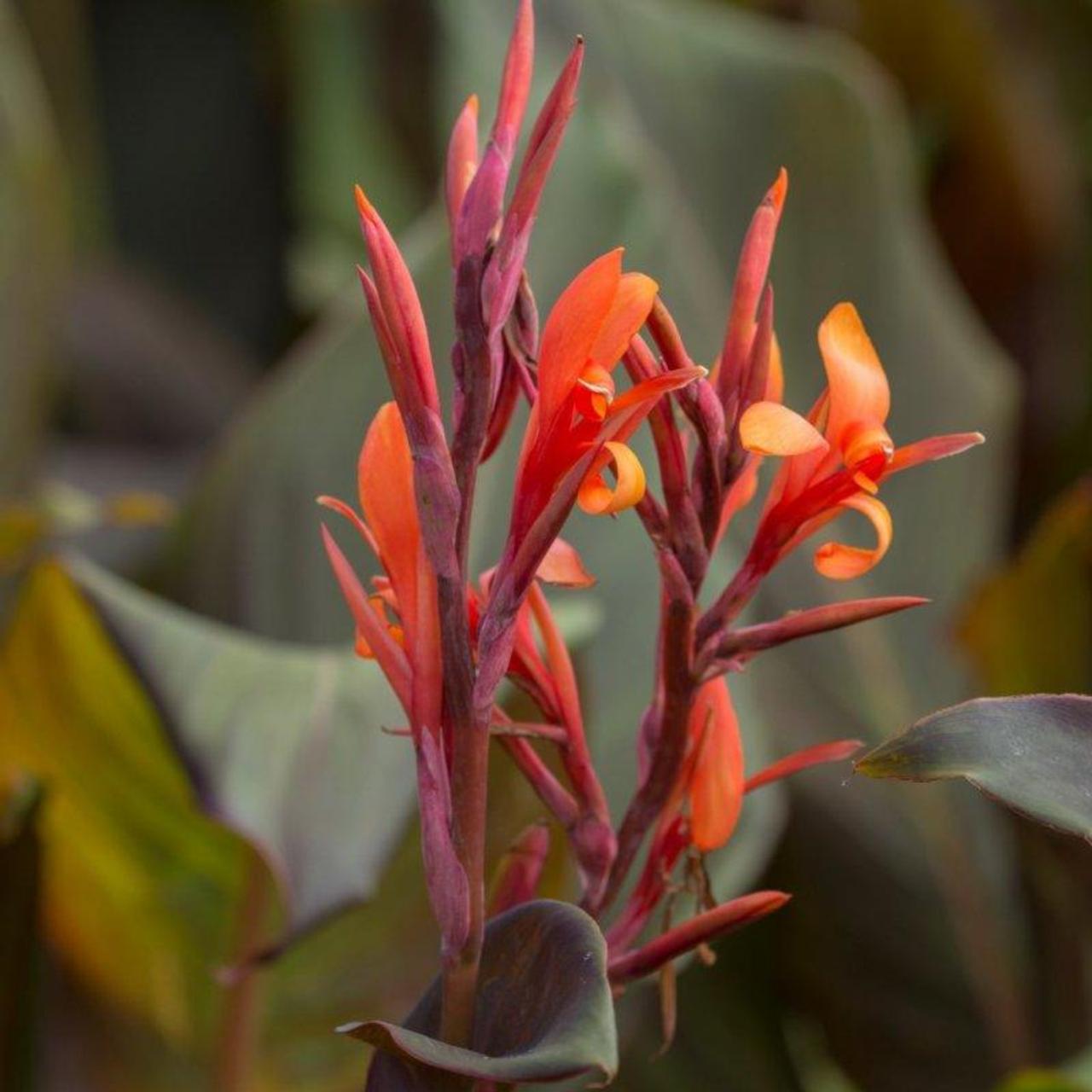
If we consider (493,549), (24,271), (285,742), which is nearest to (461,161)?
(285,742)

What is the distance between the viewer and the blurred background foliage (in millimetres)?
486

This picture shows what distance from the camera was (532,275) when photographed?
667 millimetres

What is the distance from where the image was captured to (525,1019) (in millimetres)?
234

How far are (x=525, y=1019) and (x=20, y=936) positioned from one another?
0.27 metres

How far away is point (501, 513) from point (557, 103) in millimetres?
402

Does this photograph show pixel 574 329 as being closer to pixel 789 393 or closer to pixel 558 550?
pixel 558 550

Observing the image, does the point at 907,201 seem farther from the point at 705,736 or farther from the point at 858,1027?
the point at 705,736

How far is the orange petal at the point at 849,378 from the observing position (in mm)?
240

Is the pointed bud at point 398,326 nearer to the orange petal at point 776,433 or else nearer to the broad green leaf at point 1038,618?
the orange petal at point 776,433

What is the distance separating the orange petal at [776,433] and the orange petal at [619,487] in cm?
2

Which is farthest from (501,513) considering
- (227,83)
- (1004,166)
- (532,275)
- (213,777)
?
(227,83)

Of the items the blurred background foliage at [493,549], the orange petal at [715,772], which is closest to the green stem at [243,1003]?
the blurred background foliage at [493,549]

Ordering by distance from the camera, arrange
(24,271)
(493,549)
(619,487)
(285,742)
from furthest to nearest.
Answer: (24,271) < (493,549) < (285,742) < (619,487)

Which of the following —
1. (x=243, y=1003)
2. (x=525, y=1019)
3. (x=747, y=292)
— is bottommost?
(x=243, y=1003)
